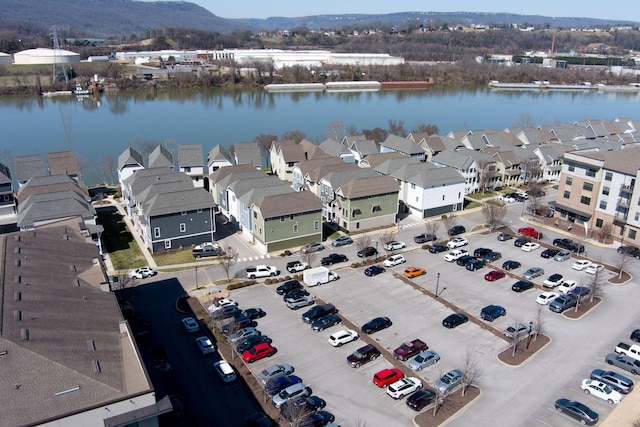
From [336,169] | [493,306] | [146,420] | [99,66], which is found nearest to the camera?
[146,420]

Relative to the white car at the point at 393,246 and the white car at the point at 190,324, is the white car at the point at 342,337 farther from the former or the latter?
the white car at the point at 393,246

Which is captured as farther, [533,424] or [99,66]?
[99,66]

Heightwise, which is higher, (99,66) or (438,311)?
(99,66)

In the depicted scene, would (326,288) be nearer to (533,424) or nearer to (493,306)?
(493,306)

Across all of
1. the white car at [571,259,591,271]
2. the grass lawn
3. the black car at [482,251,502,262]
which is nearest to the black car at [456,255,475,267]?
the black car at [482,251,502,262]

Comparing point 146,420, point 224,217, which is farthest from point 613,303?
point 224,217

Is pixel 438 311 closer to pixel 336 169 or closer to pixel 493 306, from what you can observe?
pixel 493 306

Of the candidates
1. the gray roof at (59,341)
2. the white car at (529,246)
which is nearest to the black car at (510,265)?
the white car at (529,246)

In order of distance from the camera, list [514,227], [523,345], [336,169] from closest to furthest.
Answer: [523,345] → [514,227] → [336,169]

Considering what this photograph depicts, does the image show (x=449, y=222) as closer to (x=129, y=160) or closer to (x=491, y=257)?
(x=491, y=257)
